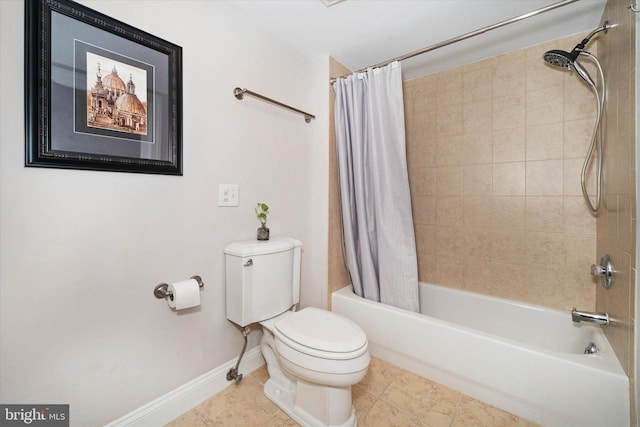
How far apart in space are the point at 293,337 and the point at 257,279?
0.35 metres

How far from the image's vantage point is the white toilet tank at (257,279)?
Result: 136 centimetres

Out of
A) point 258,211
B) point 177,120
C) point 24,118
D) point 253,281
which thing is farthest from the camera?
point 258,211

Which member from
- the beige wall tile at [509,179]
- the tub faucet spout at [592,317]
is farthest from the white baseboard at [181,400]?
the beige wall tile at [509,179]

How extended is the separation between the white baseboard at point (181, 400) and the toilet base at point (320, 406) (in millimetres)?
359

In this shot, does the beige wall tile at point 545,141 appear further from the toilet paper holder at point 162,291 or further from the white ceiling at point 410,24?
the toilet paper holder at point 162,291

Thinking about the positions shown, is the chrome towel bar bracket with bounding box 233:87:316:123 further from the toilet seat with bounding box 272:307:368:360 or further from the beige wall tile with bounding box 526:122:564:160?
the beige wall tile with bounding box 526:122:564:160

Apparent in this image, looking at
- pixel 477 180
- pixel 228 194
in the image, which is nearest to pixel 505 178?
pixel 477 180

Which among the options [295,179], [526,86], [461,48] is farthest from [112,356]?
[526,86]

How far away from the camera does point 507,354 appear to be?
1.28 meters

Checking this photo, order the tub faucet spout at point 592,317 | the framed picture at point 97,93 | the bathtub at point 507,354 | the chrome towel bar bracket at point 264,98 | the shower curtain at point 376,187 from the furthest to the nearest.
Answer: the shower curtain at point 376,187 < the chrome towel bar bracket at point 264,98 < the tub faucet spout at point 592,317 < the bathtub at point 507,354 < the framed picture at point 97,93

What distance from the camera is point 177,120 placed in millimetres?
1243

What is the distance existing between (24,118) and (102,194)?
0.32 m

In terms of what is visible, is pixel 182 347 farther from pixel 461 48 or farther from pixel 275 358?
pixel 461 48

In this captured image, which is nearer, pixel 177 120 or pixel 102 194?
pixel 102 194
